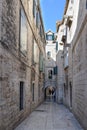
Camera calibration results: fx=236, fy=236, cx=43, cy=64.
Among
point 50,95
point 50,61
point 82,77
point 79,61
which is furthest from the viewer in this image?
point 50,95

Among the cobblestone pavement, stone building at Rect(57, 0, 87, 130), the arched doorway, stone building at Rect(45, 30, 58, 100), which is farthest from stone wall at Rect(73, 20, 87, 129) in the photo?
the arched doorway

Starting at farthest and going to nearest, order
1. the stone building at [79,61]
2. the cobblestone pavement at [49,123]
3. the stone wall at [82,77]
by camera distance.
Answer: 1. the cobblestone pavement at [49,123]
2. the stone building at [79,61]
3. the stone wall at [82,77]

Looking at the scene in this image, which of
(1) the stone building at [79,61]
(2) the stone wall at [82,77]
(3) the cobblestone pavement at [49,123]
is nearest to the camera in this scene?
(2) the stone wall at [82,77]

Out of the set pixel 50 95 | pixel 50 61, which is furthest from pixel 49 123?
pixel 50 95

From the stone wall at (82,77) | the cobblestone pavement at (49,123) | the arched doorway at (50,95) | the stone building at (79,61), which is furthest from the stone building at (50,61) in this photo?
the stone wall at (82,77)

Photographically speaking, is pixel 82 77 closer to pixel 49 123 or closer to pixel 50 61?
pixel 49 123

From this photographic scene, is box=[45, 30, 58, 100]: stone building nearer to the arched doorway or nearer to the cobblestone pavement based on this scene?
the arched doorway

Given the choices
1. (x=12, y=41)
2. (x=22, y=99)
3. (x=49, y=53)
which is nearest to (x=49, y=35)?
(x=49, y=53)

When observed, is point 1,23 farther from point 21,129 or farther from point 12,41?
point 21,129

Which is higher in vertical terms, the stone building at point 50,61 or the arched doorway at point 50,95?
the stone building at point 50,61

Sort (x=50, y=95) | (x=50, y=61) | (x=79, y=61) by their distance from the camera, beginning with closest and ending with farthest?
1. (x=79, y=61)
2. (x=50, y=61)
3. (x=50, y=95)

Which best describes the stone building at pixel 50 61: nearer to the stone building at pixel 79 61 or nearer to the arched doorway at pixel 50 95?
the arched doorway at pixel 50 95

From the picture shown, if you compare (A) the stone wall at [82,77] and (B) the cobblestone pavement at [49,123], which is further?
(B) the cobblestone pavement at [49,123]

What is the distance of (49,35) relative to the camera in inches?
1571
